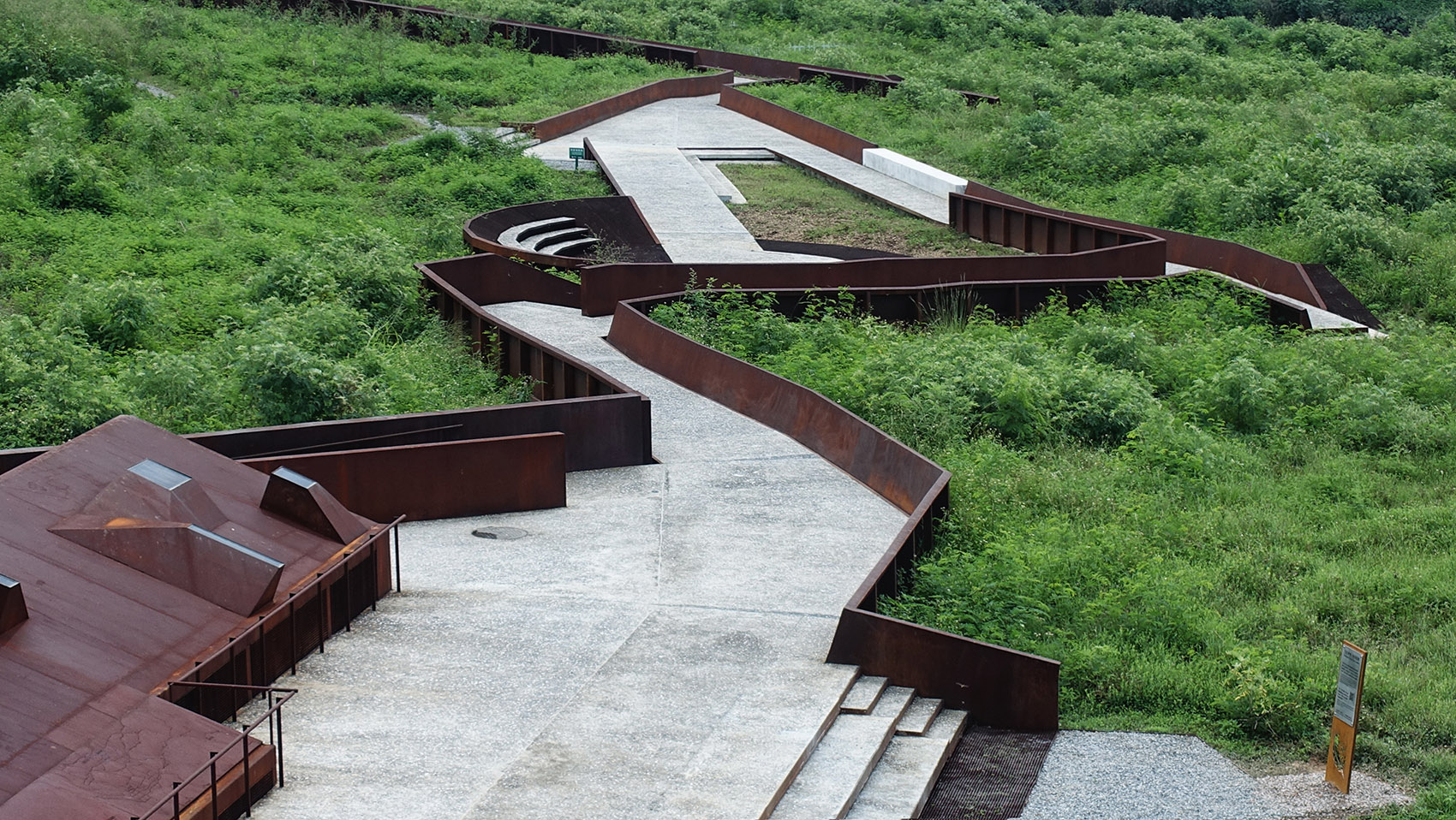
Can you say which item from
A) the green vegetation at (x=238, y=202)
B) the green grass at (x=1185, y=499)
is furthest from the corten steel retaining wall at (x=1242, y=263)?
the green vegetation at (x=238, y=202)

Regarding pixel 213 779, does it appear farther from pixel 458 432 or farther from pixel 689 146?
pixel 689 146

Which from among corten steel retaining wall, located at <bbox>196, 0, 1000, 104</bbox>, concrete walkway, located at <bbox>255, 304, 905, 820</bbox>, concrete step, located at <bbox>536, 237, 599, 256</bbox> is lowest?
concrete walkway, located at <bbox>255, 304, 905, 820</bbox>

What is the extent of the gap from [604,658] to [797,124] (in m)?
30.0

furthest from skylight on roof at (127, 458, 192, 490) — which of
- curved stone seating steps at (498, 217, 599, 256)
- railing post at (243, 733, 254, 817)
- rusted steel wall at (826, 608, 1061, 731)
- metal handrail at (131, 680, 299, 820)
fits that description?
curved stone seating steps at (498, 217, 599, 256)

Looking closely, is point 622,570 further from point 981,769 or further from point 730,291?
point 730,291

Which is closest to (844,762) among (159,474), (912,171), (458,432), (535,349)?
(159,474)

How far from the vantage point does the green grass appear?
1092 cm

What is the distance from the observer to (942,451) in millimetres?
16047

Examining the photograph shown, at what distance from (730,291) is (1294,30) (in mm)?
38889

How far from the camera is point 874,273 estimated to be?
76.6 ft

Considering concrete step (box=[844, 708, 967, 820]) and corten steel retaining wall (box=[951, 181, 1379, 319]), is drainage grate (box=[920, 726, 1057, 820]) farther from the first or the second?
corten steel retaining wall (box=[951, 181, 1379, 319])

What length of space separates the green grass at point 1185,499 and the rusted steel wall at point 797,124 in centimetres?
1396

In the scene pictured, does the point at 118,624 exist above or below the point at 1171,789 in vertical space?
above

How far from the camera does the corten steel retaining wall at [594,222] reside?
88.1ft
